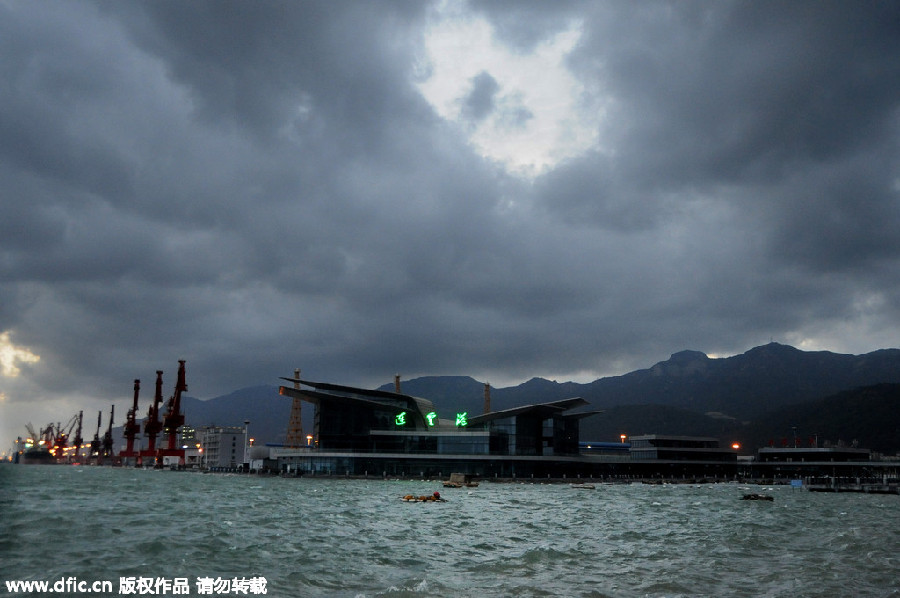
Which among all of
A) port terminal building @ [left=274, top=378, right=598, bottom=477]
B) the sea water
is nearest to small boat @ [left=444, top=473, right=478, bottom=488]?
port terminal building @ [left=274, top=378, right=598, bottom=477]

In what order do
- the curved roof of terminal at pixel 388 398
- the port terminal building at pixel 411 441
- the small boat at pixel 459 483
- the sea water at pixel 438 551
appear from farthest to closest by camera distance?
the curved roof of terminal at pixel 388 398 → the port terminal building at pixel 411 441 → the small boat at pixel 459 483 → the sea water at pixel 438 551

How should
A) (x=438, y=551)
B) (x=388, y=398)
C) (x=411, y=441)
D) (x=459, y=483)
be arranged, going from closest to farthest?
(x=438, y=551) → (x=459, y=483) → (x=411, y=441) → (x=388, y=398)

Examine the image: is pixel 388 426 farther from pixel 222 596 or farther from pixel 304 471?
pixel 222 596

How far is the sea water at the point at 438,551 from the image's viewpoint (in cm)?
3067

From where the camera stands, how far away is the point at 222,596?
27.3 m

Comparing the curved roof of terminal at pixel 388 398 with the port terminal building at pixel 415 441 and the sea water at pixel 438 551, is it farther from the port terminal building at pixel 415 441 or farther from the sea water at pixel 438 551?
the sea water at pixel 438 551

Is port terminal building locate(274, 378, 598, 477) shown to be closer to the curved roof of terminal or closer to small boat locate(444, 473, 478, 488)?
the curved roof of terminal

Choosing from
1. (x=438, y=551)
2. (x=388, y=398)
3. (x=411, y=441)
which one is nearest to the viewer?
(x=438, y=551)

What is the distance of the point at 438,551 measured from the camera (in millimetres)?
40250

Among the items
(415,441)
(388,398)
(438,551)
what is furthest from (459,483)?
(438,551)

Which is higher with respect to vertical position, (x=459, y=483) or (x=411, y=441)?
(x=411, y=441)

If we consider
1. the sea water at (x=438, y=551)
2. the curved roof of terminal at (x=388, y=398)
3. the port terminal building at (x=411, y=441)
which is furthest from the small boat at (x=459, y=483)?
the sea water at (x=438, y=551)

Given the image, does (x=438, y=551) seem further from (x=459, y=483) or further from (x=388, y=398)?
(x=388, y=398)

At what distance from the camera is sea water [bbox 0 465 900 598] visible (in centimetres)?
3067
